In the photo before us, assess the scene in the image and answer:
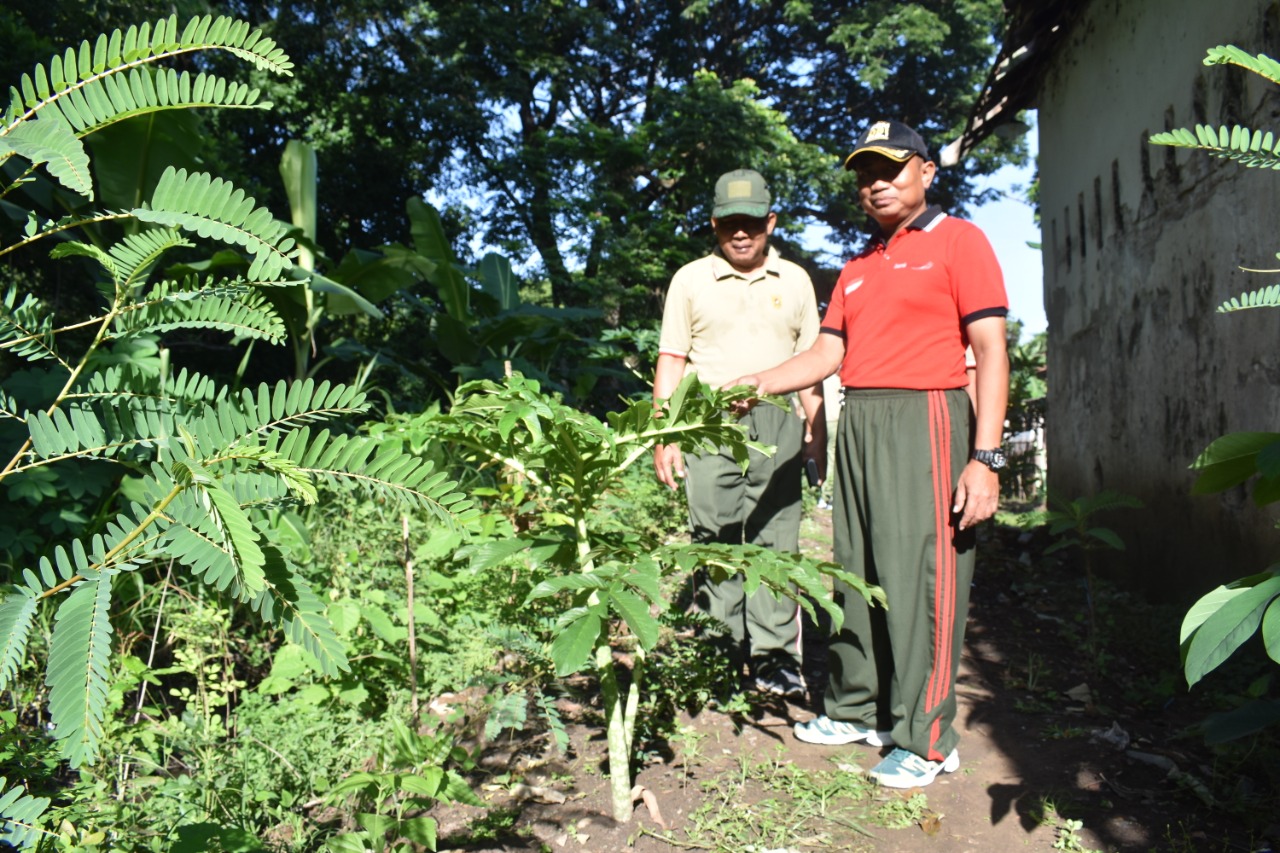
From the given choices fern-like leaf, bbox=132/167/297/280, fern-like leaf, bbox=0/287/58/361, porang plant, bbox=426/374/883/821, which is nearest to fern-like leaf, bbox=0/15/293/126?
fern-like leaf, bbox=132/167/297/280

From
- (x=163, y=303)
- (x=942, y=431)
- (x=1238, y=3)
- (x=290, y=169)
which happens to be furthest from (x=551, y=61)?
(x=163, y=303)

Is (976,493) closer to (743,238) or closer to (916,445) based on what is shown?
(916,445)

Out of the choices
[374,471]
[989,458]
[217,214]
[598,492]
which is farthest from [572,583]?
[989,458]

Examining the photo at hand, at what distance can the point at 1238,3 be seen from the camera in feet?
12.3

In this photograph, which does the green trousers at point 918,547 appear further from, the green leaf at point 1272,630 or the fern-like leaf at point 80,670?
the fern-like leaf at point 80,670

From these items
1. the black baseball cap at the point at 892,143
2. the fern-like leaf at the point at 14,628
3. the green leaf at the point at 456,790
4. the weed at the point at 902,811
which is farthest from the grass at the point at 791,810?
the black baseball cap at the point at 892,143

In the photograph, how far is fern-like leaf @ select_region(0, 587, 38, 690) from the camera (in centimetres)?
94

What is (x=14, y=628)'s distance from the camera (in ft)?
3.19

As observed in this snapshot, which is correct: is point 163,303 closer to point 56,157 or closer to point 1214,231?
point 56,157

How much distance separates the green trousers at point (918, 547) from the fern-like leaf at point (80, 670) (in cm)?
236

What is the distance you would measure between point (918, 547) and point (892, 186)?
45.6 inches

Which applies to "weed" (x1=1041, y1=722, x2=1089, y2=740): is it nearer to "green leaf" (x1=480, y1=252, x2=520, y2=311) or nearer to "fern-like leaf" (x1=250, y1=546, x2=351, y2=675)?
"fern-like leaf" (x1=250, y1=546, x2=351, y2=675)

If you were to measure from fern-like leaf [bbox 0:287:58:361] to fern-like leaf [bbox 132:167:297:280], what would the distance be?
0.22 meters

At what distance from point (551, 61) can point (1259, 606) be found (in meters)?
14.2
